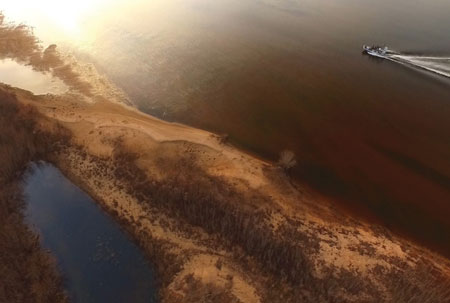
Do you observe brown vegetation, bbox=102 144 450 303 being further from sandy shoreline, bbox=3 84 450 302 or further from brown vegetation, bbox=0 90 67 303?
brown vegetation, bbox=0 90 67 303

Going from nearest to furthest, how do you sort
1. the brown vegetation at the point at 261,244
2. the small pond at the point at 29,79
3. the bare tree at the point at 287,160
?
the brown vegetation at the point at 261,244 → the bare tree at the point at 287,160 → the small pond at the point at 29,79

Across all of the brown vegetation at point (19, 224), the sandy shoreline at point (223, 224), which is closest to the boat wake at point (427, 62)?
the sandy shoreline at point (223, 224)

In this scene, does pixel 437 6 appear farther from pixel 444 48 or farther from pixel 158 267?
pixel 158 267

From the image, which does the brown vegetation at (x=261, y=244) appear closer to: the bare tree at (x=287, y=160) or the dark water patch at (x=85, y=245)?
the dark water patch at (x=85, y=245)

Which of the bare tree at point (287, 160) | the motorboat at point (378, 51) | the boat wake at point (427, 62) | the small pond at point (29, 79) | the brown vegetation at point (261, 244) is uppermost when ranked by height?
the motorboat at point (378, 51)

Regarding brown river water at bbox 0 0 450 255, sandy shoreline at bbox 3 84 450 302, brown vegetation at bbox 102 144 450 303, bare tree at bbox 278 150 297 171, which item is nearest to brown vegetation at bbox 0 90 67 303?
sandy shoreline at bbox 3 84 450 302

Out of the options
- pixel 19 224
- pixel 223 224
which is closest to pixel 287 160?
pixel 223 224
